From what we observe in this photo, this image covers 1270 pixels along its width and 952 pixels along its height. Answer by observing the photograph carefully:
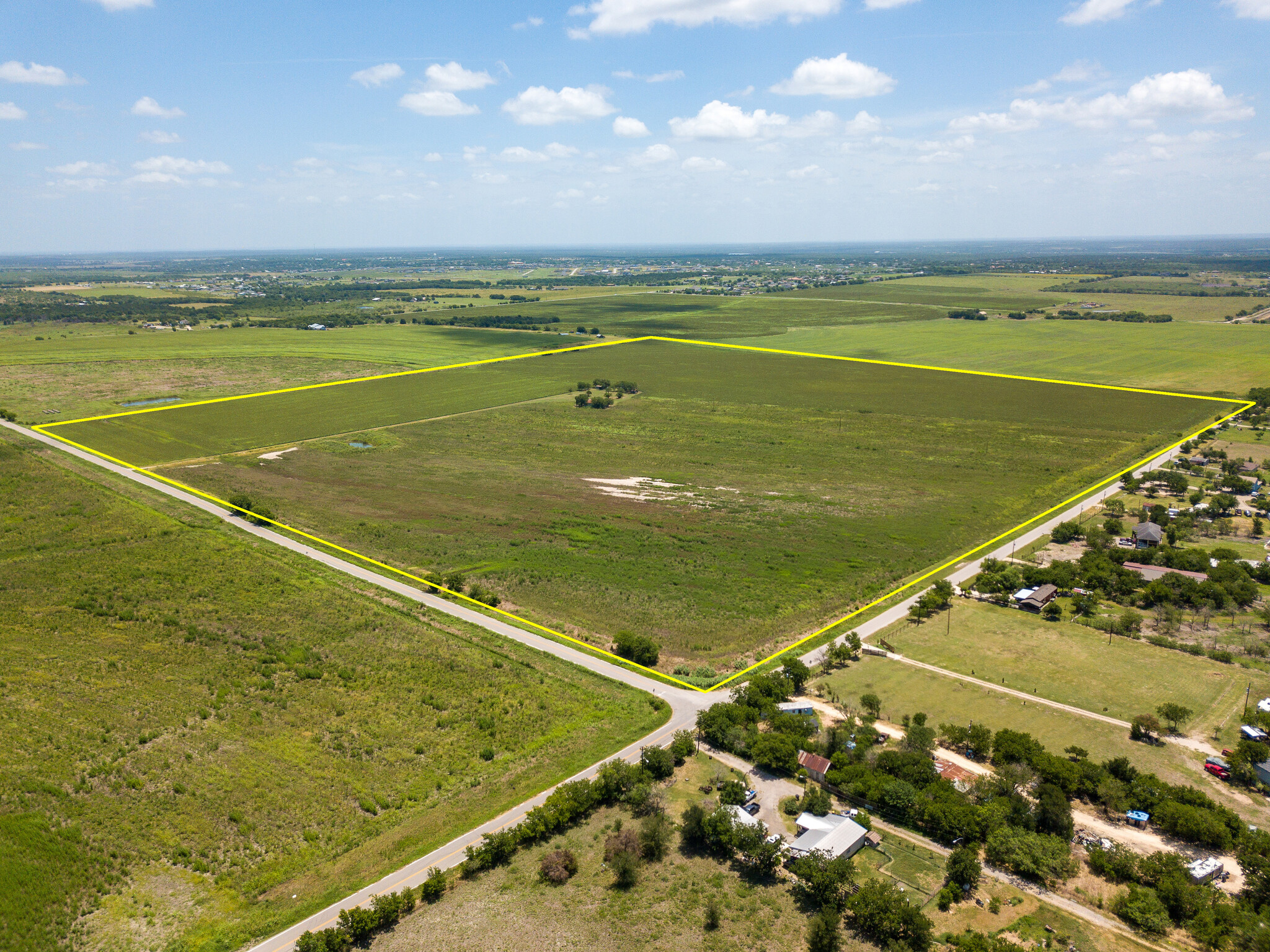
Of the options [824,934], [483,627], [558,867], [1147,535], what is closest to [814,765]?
[824,934]

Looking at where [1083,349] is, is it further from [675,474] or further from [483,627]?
[483,627]

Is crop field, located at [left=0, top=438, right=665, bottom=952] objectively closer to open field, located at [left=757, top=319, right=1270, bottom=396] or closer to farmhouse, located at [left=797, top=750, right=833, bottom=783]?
farmhouse, located at [left=797, top=750, right=833, bottom=783]

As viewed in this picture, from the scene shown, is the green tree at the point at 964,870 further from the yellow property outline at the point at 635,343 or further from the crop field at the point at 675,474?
the crop field at the point at 675,474

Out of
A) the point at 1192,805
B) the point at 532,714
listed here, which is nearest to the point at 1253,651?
the point at 1192,805

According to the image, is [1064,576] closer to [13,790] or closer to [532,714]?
[532,714]

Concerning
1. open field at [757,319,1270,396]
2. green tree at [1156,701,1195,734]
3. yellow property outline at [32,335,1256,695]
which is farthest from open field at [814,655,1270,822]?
open field at [757,319,1270,396]
